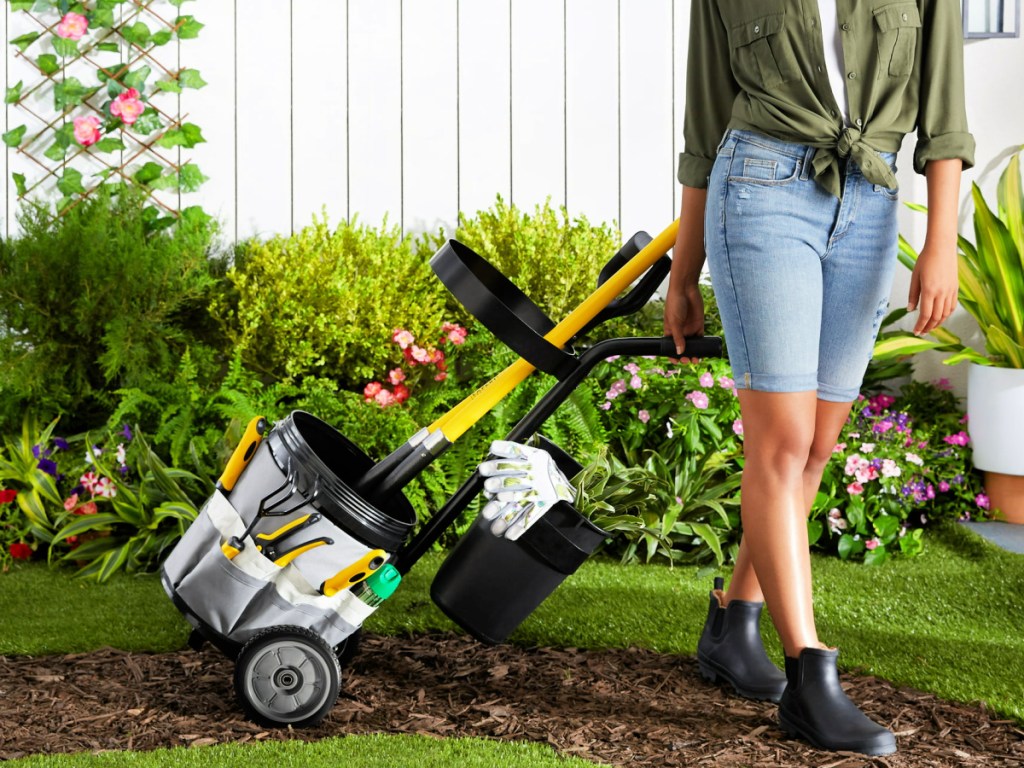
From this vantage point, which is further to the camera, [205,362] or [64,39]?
[64,39]

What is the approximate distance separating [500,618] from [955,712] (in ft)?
2.95

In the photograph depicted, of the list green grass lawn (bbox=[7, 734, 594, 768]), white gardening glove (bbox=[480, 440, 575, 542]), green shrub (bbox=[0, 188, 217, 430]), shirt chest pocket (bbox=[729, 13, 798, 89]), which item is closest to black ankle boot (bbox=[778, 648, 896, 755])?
green grass lawn (bbox=[7, 734, 594, 768])

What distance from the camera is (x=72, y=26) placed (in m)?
Answer: 4.00

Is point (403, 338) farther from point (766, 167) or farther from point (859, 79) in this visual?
point (859, 79)

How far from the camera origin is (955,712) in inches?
81.3

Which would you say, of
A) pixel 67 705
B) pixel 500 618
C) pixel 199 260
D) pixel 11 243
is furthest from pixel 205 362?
pixel 500 618

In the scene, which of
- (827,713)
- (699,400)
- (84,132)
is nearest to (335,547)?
(827,713)

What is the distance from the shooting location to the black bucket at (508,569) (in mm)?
1976

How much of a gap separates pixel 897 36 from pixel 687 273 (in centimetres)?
54

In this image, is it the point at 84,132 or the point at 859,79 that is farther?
the point at 84,132

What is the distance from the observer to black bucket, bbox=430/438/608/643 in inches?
77.8

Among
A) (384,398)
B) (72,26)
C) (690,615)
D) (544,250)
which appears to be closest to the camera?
(690,615)

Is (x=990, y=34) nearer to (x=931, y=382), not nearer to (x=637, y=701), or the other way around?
(x=931, y=382)

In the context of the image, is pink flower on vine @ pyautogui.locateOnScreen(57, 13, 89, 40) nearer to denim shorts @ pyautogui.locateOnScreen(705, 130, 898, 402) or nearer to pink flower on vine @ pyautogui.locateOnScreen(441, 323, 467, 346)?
pink flower on vine @ pyautogui.locateOnScreen(441, 323, 467, 346)
